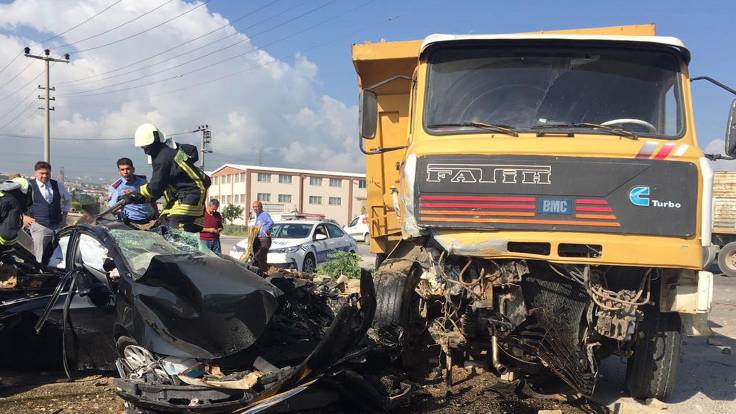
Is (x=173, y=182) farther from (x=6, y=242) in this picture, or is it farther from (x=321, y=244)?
(x=321, y=244)

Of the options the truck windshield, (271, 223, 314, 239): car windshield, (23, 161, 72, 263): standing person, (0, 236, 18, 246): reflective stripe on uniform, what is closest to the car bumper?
the truck windshield

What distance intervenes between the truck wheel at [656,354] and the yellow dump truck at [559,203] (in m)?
0.01

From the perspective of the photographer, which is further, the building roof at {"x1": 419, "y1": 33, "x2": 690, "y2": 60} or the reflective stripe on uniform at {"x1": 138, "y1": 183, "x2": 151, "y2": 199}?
the reflective stripe on uniform at {"x1": 138, "y1": 183, "x2": 151, "y2": 199}

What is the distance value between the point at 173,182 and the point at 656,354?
4.67 metres

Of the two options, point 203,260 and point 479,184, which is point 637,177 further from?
point 203,260

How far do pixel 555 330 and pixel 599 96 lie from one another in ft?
5.70

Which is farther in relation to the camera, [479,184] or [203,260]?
[203,260]

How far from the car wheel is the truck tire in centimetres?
862

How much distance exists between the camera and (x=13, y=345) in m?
4.58

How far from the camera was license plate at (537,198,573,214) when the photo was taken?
12.3 ft

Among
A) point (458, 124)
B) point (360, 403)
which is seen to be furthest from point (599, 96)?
point (360, 403)

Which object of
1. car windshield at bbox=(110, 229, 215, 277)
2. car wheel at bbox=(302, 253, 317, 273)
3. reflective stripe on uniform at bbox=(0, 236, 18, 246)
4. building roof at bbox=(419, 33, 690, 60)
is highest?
building roof at bbox=(419, 33, 690, 60)

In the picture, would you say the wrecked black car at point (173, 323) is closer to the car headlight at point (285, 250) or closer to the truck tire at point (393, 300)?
the truck tire at point (393, 300)

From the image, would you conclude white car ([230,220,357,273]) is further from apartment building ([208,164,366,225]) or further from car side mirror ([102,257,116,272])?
apartment building ([208,164,366,225])
